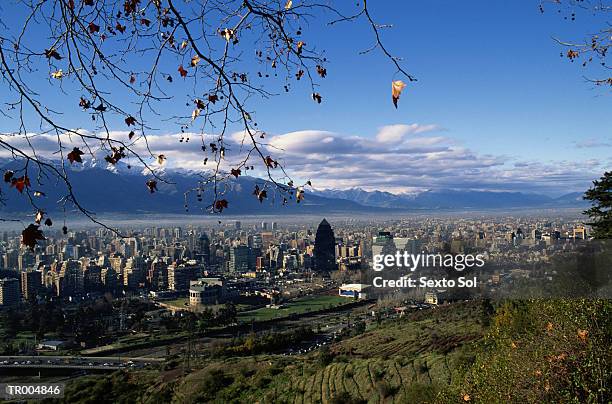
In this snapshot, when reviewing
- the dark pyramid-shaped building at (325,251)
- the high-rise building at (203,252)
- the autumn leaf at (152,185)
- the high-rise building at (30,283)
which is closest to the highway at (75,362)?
the high-rise building at (30,283)

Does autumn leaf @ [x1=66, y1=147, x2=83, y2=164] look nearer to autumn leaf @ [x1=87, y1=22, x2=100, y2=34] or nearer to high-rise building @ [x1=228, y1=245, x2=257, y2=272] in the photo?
autumn leaf @ [x1=87, y1=22, x2=100, y2=34]

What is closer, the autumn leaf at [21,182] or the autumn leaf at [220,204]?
the autumn leaf at [21,182]

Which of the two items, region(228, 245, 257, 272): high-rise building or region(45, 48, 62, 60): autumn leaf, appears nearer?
region(45, 48, 62, 60): autumn leaf

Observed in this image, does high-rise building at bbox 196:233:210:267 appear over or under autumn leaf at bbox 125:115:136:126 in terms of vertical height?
under

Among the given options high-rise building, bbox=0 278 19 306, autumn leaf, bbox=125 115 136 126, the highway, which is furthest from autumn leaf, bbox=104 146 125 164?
high-rise building, bbox=0 278 19 306

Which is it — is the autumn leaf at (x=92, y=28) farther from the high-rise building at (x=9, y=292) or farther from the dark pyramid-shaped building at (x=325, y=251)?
the dark pyramid-shaped building at (x=325, y=251)

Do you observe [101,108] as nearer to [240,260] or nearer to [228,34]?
[228,34]
